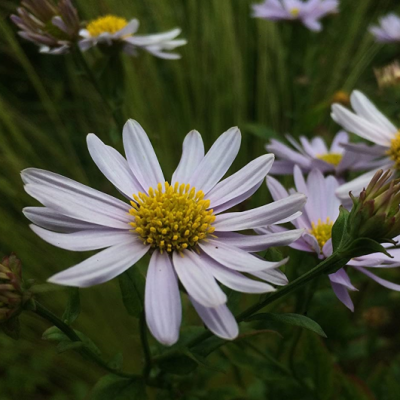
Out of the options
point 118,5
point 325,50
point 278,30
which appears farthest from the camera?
point 325,50

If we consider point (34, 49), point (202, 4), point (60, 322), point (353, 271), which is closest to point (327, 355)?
point (353, 271)

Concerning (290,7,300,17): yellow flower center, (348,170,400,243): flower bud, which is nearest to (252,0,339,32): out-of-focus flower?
(290,7,300,17): yellow flower center

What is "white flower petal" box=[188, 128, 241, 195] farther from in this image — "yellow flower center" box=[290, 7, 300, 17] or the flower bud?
"yellow flower center" box=[290, 7, 300, 17]

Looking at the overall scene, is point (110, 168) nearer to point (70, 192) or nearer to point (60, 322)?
point (70, 192)

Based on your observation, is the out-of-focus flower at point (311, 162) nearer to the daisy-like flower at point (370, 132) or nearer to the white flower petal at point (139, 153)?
the daisy-like flower at point (370, 132)

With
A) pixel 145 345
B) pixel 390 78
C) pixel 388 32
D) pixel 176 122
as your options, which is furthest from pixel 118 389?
pixel 388 32

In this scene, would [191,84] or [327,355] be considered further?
[191,84]

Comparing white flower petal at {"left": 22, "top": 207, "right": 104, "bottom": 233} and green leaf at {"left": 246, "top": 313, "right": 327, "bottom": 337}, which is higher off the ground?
white flower petal at {"left": 22, "top": 207, "right": 104, "bottom": 233}
